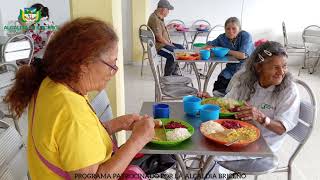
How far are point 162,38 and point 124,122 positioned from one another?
3.27 metres

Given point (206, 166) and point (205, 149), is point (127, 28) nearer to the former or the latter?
point (206, 166)

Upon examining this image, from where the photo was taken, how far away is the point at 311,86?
443 cm

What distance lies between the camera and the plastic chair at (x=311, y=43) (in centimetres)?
512

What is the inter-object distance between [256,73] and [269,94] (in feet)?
0.46

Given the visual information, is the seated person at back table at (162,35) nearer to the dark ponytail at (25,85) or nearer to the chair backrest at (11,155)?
the chair backrest at (11,155)

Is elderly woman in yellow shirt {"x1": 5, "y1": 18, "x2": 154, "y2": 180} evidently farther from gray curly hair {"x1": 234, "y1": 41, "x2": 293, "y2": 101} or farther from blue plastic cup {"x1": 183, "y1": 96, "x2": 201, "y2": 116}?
gray curly hair {"x1": 234, "y1": 41, "x2": 293, "y2": 101}

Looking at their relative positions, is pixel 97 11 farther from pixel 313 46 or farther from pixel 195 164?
pixel 313 46

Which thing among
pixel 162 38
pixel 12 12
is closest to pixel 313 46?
pixel 162 38

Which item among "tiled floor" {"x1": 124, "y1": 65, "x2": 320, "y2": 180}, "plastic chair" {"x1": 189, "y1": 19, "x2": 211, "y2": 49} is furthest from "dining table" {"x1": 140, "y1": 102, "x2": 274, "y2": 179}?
"plastic chair" {"x1": 189, "y1": 19, "x2": 211, "y2": 49}

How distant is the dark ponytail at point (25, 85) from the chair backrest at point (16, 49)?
6.85ft

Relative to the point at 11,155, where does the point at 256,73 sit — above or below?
above

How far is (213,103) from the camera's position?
1.61m

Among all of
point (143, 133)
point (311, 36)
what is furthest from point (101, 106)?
point (311, 36)

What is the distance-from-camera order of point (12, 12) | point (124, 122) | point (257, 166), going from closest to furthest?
point (124, 122) < point (257, 166) < point (12, 12)
